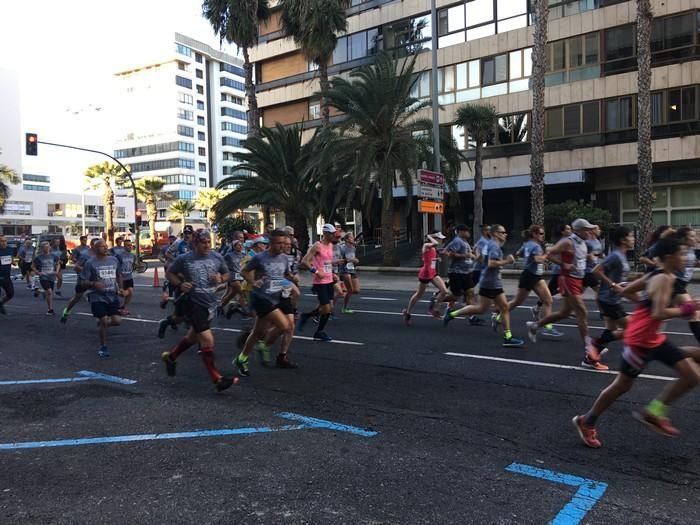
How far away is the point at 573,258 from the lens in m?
7.88

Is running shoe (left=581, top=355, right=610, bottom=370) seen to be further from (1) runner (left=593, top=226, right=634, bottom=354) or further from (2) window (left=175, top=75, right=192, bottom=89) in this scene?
(2) window (left=175, top=75, right=192, bottom=89)

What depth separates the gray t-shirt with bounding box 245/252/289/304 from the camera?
21.9ft

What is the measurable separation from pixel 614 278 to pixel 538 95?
51.3ft

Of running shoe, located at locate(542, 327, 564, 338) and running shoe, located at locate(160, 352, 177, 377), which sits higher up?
running shoe, located at locate(160, 352, 177, 377)

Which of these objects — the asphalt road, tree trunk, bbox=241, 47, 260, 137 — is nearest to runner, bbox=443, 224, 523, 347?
the asphalt road

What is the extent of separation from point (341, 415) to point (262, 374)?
190 cm

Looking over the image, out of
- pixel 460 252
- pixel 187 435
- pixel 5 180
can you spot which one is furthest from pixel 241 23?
pixel 5 180

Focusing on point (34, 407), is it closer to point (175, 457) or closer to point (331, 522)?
point (175, 457)

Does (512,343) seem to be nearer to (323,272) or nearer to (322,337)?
(322,337)

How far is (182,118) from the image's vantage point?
9562 centimetres

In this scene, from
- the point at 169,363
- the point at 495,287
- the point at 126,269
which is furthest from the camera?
the point at 126,269

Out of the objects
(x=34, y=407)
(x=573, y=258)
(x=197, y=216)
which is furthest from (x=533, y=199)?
(x=197, y=216)

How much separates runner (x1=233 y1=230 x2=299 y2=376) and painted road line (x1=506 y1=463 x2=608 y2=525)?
3413 millimetres

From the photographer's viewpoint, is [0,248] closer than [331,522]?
No
